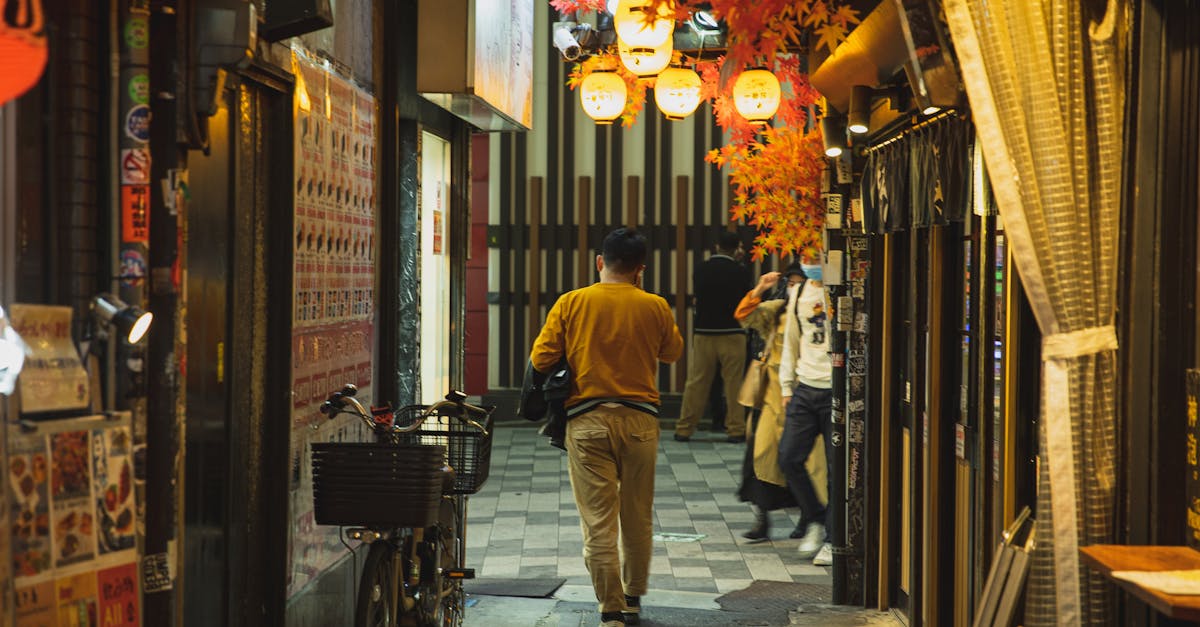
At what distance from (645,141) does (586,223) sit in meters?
1.42

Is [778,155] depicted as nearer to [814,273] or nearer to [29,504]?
[814,273]

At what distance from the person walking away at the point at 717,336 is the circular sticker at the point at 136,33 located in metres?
12.2

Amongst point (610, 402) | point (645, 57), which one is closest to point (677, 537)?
point (610, 402)

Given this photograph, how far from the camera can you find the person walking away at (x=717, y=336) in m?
17.0

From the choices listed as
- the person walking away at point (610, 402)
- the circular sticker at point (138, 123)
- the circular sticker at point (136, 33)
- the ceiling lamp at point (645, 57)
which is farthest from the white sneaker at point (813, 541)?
the circular sticker at point (136, 33)

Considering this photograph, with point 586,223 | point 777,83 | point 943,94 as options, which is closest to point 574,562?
point 777,83

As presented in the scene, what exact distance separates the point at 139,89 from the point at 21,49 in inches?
31.6

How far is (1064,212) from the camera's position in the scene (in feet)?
15.2

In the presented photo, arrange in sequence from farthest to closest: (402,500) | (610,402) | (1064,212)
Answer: (610,402) < (402,500) < (1064,212)

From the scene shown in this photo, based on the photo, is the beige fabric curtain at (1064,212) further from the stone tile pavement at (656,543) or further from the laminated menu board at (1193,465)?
the stone tile pavement at (656,543)

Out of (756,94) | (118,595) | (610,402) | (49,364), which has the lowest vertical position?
(118,595)

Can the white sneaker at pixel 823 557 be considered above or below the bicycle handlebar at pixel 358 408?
below

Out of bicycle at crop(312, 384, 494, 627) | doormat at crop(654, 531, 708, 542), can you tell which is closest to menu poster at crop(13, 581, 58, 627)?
bicycle at crop(312, 384, 494, 627)

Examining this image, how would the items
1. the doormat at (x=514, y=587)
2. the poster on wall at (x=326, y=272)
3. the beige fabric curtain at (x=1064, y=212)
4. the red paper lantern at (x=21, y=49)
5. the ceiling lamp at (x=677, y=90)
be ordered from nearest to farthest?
1. the red paper lantern at (x=21, y=49)
2. the beige fabric curtain at (x=1064, y=212)
3. the poster on wall at (x=326, y=272)
4. the doormat at (x=514, y=587)
5. the ceiling lamp at (x=677, y=90)
